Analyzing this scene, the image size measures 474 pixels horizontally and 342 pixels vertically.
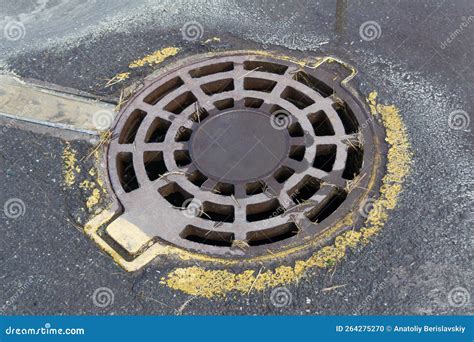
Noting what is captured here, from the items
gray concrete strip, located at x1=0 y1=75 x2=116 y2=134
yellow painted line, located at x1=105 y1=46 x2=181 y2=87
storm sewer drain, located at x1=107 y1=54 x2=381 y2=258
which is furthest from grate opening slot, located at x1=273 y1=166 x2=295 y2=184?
yellow painted line, located at x1=105 y1=46 x2=181 y2=87

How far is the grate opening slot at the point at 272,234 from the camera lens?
2664mm

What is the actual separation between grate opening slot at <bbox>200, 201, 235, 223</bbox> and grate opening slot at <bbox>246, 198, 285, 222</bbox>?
0.09m

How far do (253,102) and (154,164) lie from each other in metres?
0.64

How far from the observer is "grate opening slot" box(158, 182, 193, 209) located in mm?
2832

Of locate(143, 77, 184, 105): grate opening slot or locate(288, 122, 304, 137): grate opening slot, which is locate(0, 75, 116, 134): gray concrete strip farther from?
locate(288, 122, 304, 137): grate opening slot

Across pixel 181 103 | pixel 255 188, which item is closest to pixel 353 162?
pixel 255 188

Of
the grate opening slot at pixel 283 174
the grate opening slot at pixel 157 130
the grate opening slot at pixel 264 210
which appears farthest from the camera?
the grate opening slot at pixel 157 130

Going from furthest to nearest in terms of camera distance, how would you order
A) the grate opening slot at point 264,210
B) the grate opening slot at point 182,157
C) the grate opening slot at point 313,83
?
1. the grate opening slot at point 313,83
2. the grate opening slot at point 182,157
3. the grate opening slot at point 264,210

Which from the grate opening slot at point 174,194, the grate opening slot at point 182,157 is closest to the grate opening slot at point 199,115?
the grate opening slot at point 182,157

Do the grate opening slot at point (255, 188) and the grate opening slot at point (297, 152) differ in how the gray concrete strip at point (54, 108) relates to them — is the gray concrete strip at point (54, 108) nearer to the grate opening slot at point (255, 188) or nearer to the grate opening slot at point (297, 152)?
the grate opening slot at point (255, 188)

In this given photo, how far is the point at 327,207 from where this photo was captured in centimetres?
279

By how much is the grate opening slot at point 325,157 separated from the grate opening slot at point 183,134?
681 mm

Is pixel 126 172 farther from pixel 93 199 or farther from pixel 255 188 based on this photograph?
pixel 255 188

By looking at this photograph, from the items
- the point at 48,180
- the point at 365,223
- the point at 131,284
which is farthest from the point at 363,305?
the point at 48,180
